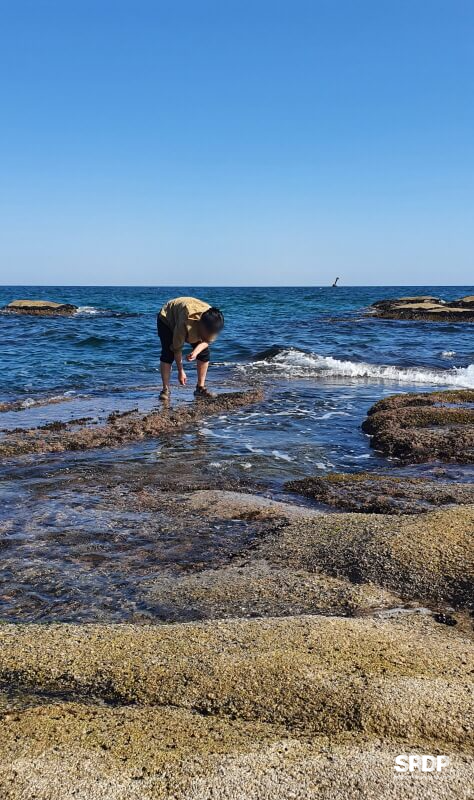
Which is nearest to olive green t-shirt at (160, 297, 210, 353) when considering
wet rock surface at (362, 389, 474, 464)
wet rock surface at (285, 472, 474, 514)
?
wet rock surface at (362, 389, 474, 464)

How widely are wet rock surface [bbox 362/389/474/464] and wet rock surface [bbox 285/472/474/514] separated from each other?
1.08 meters

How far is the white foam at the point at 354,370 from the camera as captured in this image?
14.3m

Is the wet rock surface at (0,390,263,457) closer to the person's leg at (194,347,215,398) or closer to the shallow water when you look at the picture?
the shallow water

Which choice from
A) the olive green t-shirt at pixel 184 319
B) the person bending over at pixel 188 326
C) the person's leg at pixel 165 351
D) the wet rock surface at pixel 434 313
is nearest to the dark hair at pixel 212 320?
the person bending over at pixel 188 326

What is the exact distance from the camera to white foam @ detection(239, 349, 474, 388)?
46.9ft


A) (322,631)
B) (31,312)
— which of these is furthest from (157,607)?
(31,312)

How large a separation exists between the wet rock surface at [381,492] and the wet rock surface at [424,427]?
108 cm

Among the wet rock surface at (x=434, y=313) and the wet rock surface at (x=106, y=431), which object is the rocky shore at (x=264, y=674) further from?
the wet rock surface at (x=434, y=313)

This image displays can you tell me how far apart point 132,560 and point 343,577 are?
1.35 m

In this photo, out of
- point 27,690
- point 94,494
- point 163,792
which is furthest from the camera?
point 94,494

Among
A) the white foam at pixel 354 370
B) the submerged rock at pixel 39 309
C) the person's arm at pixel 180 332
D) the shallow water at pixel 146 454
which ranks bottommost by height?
the shallow water at pixel 146 454

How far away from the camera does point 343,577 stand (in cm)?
372

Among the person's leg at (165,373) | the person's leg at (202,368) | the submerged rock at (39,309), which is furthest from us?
the submerged rock at (39,309)

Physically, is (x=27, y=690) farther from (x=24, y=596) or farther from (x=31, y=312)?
(x=31, y=312)
